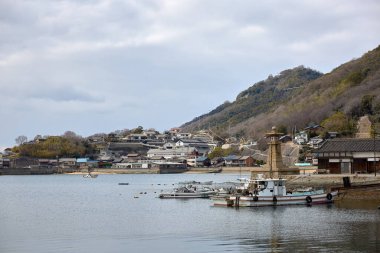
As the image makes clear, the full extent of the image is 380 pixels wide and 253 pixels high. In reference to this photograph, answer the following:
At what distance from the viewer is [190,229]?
3247 cm

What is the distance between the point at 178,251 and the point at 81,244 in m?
5.18

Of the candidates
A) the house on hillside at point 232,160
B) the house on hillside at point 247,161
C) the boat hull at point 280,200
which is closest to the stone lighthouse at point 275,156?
the boat hull at point 280,200

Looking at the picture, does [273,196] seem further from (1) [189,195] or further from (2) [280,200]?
(1) [189,195]

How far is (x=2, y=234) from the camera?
3250 cm

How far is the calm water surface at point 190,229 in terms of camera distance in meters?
26.5

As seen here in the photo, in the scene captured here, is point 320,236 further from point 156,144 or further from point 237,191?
point 156,144

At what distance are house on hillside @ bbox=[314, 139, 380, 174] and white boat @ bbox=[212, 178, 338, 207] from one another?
12.1 metres

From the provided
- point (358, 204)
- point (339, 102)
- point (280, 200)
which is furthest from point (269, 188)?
point (339, 102)

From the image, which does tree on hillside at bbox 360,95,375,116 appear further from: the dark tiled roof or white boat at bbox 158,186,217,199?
white boat at bbox 158,186,217,199

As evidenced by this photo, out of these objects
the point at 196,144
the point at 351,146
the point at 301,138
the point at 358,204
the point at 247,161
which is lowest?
the point at 358,204

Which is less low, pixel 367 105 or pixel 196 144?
pixel 367 105

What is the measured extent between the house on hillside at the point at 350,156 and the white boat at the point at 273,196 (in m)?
12.1

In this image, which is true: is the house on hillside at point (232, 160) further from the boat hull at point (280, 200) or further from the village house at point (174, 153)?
the boat hull at point (280, 200)

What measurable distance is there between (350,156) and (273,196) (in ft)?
49.1
